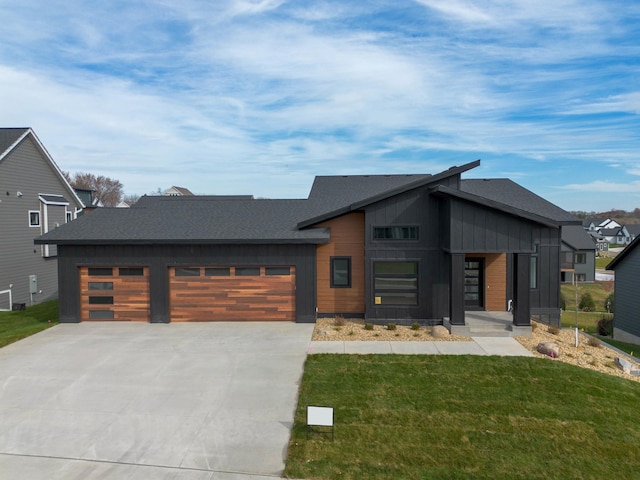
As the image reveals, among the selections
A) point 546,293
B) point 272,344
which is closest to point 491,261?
point 546,293

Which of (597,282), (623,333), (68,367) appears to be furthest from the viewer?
(597,282)

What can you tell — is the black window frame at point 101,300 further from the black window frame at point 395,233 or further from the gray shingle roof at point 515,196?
the gray shingle roof at point 515,196

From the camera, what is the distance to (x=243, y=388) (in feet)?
29.9

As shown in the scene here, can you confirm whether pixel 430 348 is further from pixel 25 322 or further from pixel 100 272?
pixel 25 322

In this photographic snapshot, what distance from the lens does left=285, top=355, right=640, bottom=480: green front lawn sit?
6262 mm

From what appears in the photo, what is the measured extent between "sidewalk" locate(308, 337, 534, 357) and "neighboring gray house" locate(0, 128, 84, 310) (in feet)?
58.5

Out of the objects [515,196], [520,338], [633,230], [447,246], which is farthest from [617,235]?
[447,246]

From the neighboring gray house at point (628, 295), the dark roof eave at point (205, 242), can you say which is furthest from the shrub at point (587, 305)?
the dark roof eave at point (205, 242)

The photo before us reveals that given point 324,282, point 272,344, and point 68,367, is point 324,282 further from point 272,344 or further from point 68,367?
point 68,367

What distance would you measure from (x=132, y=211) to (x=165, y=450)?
12960 millimetres

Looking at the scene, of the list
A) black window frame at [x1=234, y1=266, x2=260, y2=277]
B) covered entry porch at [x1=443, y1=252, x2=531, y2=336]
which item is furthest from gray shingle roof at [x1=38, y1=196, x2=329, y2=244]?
covered entry porch at [x1=443, y1=252, x2=531, y2=336]

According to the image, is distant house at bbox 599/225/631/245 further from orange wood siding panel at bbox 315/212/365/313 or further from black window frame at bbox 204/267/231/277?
black window frame at bbox 204/267/231/277

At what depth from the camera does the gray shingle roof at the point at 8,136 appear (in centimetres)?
2073

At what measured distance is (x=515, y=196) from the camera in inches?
690
